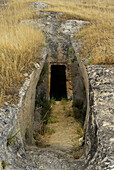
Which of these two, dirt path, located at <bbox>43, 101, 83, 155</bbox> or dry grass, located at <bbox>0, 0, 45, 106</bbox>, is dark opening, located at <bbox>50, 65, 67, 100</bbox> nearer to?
dirt path, located at <bbox>43, 101, 83, 155</bbox>

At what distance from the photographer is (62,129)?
19.6 ft

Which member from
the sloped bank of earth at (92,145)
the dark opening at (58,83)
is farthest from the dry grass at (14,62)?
the dark opening at (58,83)

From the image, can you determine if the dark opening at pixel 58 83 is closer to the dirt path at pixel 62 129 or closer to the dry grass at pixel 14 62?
the dirt path at pixel 62 129

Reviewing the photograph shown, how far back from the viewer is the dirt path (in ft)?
14.9

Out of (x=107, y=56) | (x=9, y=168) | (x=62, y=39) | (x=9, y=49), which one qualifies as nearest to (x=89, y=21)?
(x=62, y=39)

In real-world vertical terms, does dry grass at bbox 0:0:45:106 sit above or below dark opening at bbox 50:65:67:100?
above

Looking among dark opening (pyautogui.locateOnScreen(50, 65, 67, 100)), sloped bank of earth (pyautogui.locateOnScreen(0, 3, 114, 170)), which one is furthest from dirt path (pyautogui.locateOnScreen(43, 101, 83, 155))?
dark opening (pyautogui.locateOnScreen(50, 65, 67, 100))

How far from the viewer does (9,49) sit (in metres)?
5.09

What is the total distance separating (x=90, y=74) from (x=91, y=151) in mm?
2078

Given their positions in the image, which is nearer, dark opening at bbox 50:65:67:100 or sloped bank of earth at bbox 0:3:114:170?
Result: sloped bank of earth at bbox 0:3:114:170

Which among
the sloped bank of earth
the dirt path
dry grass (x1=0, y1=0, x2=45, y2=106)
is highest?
dry grass (x1=0, y1=0, x2=45, y2=106)

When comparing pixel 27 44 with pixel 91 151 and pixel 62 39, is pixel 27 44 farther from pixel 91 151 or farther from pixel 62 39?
pixel 62 39

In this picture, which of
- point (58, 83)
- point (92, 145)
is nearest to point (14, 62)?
point (92, 145)

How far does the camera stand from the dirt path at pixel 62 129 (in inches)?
179
